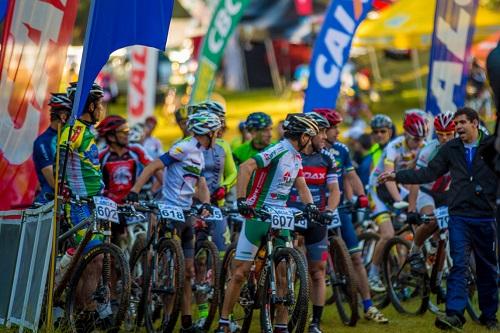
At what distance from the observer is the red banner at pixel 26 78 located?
10.8 m

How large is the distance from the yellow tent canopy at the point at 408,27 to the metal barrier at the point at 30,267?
24.6 m

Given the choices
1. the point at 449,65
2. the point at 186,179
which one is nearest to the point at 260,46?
the point at 449,65

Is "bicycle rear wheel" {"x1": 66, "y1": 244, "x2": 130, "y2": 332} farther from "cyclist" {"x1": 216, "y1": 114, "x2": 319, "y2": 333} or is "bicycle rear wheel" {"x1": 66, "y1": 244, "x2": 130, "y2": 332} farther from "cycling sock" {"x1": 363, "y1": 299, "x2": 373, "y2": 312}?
"cycling sock" {"x1": 363, "y1": 299, "x2": 373, "y2": 312}

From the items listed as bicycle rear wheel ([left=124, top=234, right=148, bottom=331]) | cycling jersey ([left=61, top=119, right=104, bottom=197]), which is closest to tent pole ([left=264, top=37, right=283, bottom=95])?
bicycle rear wheel ([left=124, top=234, right=148, bottom=331])

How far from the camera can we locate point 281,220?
390 inches

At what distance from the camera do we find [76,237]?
10297 mm

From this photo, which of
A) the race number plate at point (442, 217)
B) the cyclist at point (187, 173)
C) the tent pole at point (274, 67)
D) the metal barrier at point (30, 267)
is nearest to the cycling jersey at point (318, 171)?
the cyclist at point (187, 173)

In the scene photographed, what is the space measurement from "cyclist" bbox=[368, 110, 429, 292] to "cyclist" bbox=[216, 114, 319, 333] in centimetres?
330

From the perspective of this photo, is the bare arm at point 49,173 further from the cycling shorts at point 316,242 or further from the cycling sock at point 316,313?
the cycling sock at point 316,313

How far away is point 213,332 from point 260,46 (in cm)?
3909

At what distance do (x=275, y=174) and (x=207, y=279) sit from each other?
1.77 metres

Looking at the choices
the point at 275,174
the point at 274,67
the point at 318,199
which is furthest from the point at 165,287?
the point at 274,67

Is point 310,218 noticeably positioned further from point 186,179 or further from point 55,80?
point 55,80

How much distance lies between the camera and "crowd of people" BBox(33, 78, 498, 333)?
10289mm
